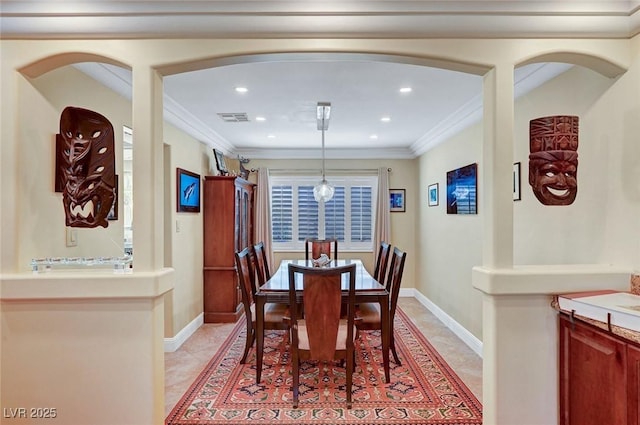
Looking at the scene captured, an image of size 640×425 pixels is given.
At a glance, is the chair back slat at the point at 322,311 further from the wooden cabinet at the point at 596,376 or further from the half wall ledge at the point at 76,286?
the wooden cabinet at the point at 596,376

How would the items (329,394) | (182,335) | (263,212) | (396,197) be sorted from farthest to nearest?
1. (396,197)
2. (263,212)
3. (182,335)
4. (329,394)

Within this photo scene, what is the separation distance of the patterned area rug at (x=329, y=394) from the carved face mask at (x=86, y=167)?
58.7 inches

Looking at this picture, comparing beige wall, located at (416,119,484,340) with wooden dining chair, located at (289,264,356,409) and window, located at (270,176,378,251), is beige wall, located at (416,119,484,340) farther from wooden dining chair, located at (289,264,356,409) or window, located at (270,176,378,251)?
wooden dining chair, located at (289,264,356,409)

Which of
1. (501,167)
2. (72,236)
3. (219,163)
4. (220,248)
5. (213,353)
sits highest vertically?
(219,163)

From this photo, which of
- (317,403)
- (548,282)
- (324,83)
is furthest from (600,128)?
(317,403)

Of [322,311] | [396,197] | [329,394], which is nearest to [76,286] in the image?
[322,311]

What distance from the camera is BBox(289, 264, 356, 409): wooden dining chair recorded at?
250 cm

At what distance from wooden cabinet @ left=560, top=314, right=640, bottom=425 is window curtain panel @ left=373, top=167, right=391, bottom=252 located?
164 inches

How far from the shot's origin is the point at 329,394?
2.74 metres

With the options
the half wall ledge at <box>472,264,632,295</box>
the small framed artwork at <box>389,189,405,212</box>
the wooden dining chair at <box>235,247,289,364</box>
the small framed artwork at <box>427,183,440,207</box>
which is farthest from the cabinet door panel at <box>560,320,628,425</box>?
the small framed artwork at <box>389,189,405,212</box>

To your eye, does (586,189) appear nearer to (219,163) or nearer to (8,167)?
(8,167)

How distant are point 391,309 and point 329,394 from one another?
0.93 metres

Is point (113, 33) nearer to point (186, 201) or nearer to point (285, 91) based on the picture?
point (285, 91)

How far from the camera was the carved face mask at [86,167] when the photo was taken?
6.28 feet
